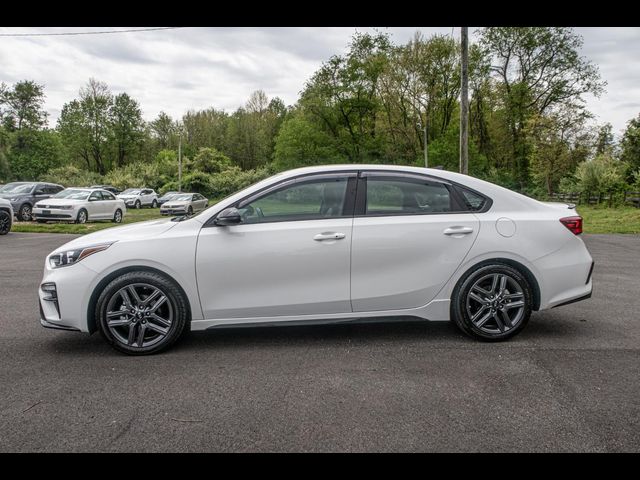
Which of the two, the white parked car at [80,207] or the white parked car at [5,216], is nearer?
the white parked car at [5,216]

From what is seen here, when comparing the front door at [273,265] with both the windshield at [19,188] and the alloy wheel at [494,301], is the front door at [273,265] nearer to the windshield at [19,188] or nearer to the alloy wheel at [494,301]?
the alloy wheel at [494,301]

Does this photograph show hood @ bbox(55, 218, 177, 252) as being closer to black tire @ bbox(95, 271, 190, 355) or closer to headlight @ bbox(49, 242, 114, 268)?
headlight @ bbox(49, 242, 114, 268)

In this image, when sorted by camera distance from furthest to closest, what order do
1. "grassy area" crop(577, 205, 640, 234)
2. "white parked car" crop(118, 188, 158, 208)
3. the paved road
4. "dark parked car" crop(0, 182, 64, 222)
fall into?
"white parked car" crop(118, 188, 158, 208)
"dark parked car" crop(0, 182, 64, 222)
"grassy area" crop(577, 205, 640, 234)
the paved road

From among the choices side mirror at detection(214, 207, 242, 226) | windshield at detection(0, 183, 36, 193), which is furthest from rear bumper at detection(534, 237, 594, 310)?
windshield at detection(0, 183, 36, 193)

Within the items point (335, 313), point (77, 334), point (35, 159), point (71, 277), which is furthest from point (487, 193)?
point (35, 159)

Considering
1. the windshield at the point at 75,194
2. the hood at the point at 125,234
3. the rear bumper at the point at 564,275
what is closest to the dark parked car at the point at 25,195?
the windshield at the point at 75,194

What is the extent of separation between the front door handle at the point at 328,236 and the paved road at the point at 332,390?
98 centimetres

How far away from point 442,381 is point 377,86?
46334mm

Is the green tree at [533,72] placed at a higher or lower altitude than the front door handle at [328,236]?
higher

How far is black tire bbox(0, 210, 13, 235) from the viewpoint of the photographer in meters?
15.0

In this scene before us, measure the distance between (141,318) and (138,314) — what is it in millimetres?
43

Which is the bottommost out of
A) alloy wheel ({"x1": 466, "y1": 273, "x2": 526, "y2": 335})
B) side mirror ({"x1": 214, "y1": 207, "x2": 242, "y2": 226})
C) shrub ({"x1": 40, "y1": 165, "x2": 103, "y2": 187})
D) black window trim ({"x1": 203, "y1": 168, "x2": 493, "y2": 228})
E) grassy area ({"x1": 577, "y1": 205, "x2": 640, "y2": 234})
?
grassy area ({"x1": 577, "y1": 205, "x2": 640, "y2": 234})

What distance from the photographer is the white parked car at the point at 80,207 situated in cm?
1931
